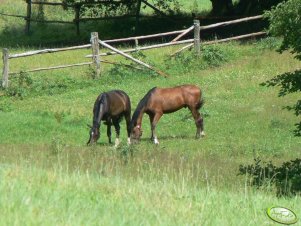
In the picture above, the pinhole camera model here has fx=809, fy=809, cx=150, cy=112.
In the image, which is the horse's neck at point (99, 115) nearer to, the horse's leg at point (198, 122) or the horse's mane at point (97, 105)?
the horse's mane at point (97, 105)

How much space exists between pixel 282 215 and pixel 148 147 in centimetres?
1032

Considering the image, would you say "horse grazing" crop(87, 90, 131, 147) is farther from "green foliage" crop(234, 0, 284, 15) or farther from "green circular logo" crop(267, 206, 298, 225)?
"green foliage" crop(234, 0, 284, 15)

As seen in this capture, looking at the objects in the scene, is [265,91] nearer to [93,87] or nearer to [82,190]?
[93,87]

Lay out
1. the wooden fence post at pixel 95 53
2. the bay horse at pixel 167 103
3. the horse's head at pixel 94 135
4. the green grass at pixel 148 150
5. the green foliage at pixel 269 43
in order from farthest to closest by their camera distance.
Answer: the green foliage at pixel 269 43, the wooden fence post at pixel 95 53, the bay horse at pixel 167 103, the horse's head at pixel 94 135, the green grass at pixel 148 150

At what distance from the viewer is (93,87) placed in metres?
26.2

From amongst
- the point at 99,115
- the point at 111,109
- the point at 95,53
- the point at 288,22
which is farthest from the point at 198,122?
the point at 95,53

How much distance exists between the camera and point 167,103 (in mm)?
20531

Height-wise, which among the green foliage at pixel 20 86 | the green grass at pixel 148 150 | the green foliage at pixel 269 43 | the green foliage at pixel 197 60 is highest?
the green foliage at pixel 269 43

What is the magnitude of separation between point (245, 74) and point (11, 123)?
882 cm

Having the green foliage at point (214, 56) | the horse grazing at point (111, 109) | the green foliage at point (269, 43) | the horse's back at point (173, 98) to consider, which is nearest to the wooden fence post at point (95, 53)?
the green foliage at point (214, 56)

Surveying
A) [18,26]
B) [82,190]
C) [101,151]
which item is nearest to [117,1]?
[18,26]

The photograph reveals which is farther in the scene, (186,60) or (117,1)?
(117,1)

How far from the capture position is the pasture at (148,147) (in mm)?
7418

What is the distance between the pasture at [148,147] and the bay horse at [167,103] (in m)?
0.49
